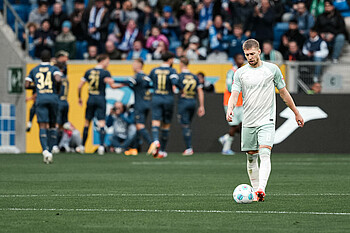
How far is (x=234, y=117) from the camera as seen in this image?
2125 cm

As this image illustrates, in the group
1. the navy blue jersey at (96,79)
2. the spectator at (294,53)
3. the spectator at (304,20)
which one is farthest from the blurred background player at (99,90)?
the spectator at (304,20)

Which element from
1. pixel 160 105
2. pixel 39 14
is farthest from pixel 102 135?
pixel 39 14

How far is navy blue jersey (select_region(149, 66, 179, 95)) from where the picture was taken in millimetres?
20359

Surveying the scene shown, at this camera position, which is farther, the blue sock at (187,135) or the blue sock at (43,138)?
the blue sock at (187,135)

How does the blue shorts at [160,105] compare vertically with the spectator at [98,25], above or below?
below

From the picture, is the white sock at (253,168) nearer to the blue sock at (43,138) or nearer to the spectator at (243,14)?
the blue sock at (43,138)

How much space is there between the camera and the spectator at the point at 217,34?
24.2 meters

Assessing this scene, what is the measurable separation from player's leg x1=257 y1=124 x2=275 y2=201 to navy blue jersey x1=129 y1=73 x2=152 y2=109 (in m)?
11.2

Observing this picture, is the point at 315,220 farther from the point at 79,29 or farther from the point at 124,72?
the point at 79,29

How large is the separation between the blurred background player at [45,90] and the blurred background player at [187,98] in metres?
3.88

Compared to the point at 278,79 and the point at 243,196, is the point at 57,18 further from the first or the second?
the point at 243,196

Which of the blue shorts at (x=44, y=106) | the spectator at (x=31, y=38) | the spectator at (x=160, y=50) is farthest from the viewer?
the spectator at (x=31, y=38)

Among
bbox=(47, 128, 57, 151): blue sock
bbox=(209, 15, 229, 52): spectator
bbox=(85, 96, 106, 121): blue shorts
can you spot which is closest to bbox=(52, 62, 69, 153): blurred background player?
bbox=(85, 96, 106, 121): blue shorts

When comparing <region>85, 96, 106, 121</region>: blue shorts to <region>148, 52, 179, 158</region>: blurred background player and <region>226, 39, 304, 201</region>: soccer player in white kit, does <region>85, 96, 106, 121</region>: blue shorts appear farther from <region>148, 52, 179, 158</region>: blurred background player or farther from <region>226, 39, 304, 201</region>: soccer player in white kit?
<region>226, 39, 304, 201</region>: soccer player in white kit
